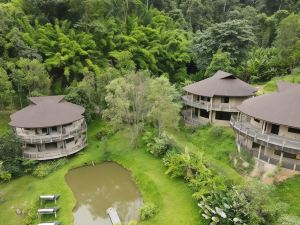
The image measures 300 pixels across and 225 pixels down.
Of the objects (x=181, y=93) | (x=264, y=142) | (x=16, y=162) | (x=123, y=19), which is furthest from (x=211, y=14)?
(x=16, y=162)

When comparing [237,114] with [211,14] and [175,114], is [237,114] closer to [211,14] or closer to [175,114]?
[175,114]

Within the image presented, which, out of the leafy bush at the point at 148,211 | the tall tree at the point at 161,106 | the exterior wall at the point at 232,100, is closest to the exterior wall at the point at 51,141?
the tall tree at the point at 161,106

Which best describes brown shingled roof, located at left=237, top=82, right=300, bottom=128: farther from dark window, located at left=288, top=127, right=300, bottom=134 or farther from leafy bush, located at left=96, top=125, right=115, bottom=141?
leafy bush, located at left=96, top=125, right=115, bottom=141

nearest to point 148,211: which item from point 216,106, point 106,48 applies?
point 216,106

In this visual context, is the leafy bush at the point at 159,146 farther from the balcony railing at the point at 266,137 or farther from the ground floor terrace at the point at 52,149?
the ground floor terrace at the point at 52,149

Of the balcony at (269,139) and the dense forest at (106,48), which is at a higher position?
the dense forest at (106,48)

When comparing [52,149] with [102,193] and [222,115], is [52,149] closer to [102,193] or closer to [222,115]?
[102,193]

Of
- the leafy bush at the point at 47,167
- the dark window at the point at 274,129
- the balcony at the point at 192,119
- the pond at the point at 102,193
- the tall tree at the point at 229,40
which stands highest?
the tall tree at the point at 229,40
